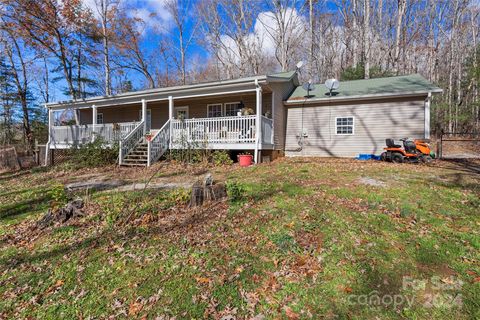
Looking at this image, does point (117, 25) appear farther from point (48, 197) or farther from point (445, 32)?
point (445, 32)

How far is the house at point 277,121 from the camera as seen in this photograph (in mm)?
10406

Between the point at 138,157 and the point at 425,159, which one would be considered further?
the point at 138,157

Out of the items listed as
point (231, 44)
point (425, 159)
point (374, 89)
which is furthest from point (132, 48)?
point (425, 159)

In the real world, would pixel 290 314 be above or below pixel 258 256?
below

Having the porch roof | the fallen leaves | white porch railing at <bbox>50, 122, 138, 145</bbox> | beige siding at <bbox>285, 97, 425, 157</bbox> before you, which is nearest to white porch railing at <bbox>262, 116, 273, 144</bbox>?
the porch roof

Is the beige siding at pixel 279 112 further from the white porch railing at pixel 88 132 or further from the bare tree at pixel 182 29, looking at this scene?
the bare tree at pixel 182 29

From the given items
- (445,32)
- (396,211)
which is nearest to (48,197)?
(396,211)

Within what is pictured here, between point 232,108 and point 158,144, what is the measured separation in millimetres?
4472

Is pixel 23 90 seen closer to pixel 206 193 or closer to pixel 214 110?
pixel 214 110

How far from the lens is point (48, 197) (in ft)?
22.8

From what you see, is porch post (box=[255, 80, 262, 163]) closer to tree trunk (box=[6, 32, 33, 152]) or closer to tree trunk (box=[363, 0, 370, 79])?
tree trunk (box=[363, 0, 370, 79])

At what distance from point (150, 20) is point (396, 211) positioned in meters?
27.7

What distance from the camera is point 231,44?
2647 centimetres

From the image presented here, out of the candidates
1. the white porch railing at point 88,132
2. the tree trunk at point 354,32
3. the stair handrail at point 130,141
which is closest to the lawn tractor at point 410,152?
the stair handrail at point 130,141
